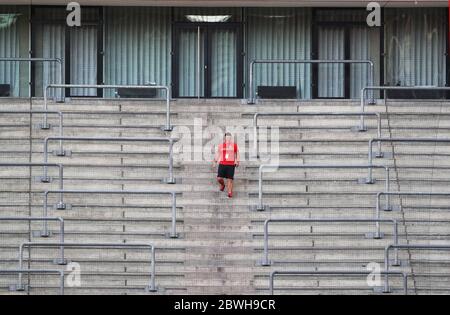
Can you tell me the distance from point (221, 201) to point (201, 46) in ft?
12.6

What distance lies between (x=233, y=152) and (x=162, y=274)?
2200 mm

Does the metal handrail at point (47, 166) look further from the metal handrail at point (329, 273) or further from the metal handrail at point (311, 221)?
the metal handrail at point (329, 273)

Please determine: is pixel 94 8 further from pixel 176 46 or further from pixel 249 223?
pixel 249 223

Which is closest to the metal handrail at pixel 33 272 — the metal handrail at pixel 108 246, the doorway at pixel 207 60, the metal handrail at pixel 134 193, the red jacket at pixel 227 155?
the metal handrail at pixel 108 246

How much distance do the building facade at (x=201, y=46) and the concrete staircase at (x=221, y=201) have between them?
100 centimetres

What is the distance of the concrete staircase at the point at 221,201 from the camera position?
1439cm

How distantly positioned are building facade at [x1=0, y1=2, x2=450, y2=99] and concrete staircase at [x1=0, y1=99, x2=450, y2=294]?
3.28 feet

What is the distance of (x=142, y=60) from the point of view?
61.7ft

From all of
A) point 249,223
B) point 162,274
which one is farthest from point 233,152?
point 162,274

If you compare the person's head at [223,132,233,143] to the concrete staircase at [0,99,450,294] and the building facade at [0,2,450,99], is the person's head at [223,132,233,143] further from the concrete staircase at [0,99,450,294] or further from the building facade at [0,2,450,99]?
the building facade at [0,2,450,99]

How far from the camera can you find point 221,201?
1579 cm

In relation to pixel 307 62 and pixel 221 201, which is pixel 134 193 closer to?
pixel 221 201

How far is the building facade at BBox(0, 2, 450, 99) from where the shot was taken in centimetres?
1853

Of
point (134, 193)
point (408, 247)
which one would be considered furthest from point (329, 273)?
point (134, 193)
